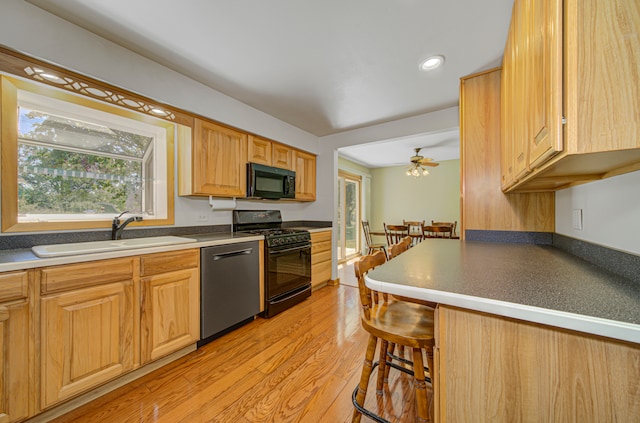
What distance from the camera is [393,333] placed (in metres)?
1.06

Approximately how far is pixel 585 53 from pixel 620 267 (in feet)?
2.78

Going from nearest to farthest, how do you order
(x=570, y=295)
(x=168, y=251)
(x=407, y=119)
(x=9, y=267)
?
(x=570, y=295) < (x=9, y=267) < (x=168, y=251) < (x=407, y=119)

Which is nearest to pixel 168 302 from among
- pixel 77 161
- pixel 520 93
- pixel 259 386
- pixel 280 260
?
pixel 259 386

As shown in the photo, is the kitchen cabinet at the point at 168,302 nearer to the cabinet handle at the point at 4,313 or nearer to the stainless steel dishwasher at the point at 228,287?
the stainless steel dishwasher at the point at 228,287

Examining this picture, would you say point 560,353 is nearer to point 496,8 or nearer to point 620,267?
point 620,267

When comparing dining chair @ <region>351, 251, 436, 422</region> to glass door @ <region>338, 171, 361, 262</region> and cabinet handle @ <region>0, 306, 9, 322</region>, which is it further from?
glass door @ <region>338, 171, 361, 262</region>

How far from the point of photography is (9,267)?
1.12m

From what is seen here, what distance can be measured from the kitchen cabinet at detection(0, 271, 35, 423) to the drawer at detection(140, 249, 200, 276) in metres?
0.50

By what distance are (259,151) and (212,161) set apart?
25.3 inches

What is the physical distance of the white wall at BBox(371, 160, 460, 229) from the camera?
5.39m

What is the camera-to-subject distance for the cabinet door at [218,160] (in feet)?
7.32

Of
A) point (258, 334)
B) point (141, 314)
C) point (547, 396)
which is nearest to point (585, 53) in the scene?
point (547, 396)

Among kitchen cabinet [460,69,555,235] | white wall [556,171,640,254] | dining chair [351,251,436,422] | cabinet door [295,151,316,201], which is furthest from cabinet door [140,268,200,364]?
white wall [556,171,640,254]

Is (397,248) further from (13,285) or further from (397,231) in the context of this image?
(397,231)
